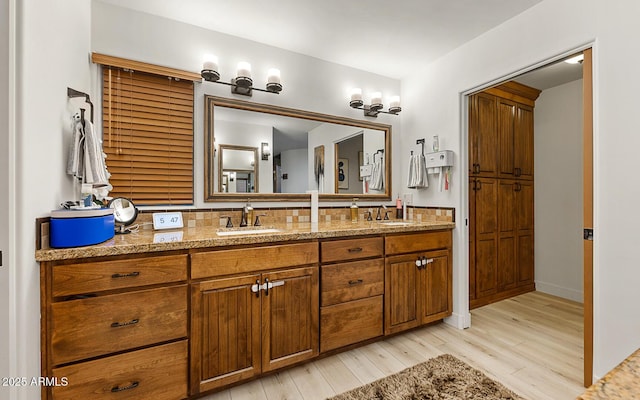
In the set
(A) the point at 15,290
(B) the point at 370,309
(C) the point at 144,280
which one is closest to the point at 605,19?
(B) the point at 370,309

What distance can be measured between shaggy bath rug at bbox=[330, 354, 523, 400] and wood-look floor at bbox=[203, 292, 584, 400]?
8cm

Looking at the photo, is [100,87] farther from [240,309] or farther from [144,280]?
[240,309]

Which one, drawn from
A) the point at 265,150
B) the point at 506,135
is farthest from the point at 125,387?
the point at 506,135

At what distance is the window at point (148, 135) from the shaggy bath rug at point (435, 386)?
1.81 meters

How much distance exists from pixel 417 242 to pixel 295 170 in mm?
1235

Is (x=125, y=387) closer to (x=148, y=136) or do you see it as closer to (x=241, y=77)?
(x=148, y=136)

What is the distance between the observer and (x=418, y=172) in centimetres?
281

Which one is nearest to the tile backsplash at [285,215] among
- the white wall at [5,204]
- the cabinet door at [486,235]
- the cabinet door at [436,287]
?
the cabinet door at [436,287]

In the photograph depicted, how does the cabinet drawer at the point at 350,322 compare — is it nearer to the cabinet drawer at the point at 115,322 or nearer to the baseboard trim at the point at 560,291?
the cabinet drawer at the point at 115,322

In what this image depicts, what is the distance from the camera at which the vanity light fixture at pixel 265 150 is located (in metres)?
2.45

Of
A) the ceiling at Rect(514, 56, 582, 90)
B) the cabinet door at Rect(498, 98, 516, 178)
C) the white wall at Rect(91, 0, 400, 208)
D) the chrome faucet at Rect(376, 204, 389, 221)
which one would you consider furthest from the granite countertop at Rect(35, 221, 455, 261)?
the ceiling at Rect(514, 56, 582, 90)

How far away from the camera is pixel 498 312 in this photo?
287 cm

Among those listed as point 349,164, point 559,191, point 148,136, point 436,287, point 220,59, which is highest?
point 220,59

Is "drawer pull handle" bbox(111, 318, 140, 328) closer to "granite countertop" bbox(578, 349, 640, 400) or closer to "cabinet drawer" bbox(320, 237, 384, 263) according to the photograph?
"cabinet drawer" bbox(320, 237, 384, 263)
